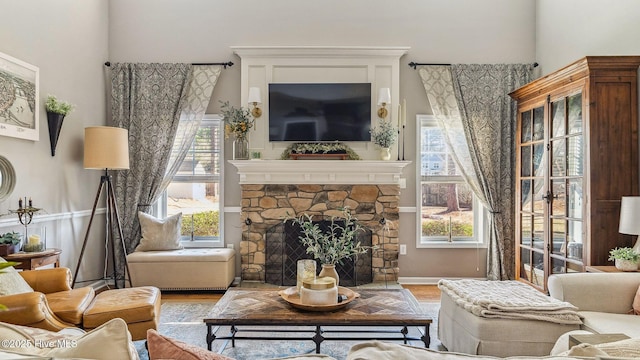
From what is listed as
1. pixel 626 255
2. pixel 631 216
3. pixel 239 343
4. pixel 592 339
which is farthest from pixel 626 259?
pixel 239 343

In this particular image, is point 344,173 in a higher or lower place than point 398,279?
higher

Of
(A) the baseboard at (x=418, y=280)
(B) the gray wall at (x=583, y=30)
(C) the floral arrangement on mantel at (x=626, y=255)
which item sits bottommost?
(A) the baseboard at (x=418, y=280)

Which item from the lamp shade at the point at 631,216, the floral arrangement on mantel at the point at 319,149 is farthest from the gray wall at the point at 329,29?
the lamp shade at the point at 631,216

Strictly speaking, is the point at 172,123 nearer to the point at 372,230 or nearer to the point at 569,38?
the point at 372,230

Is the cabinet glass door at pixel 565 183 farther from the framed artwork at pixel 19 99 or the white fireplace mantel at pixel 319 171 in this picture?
the framed artwork at pixel 19 99

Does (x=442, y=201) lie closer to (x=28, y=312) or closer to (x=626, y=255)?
(x=626, y=255)

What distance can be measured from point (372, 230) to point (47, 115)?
3457 millimetres

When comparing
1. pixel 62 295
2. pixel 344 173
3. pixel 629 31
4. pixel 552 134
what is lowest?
pixel 62 295

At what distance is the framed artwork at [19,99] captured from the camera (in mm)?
3307

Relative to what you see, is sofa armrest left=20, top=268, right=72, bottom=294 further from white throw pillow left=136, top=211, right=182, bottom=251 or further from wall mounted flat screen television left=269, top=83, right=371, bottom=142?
wall mounted flat screen television left=269, top=83, right=371, bottom=142

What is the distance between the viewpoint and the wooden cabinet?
338cm

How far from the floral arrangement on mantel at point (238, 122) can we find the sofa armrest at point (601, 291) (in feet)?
11.1

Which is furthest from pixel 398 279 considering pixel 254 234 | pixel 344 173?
pixel 254 234

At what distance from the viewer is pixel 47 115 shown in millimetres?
3865
